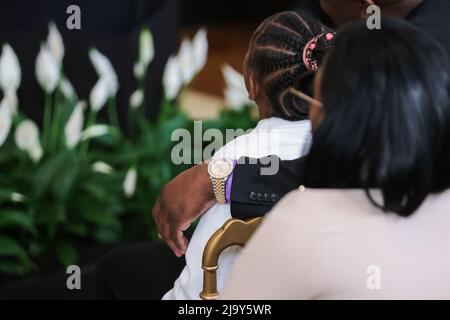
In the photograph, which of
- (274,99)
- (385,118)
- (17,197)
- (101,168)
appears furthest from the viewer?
(101,168)

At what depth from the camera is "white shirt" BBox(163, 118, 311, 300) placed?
4.21 feet

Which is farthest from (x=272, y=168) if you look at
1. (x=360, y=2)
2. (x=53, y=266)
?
(x=53, y=266)

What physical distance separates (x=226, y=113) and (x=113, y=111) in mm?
484

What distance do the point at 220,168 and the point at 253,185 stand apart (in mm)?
63

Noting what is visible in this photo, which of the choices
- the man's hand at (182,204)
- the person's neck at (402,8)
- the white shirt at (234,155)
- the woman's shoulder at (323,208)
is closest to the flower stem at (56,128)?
the man's hand at (182,204)

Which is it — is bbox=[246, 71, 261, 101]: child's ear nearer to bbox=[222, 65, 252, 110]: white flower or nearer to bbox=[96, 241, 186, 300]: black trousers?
bbox=[96, 241, 186, 300]: black trousers

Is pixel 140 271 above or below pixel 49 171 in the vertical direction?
below

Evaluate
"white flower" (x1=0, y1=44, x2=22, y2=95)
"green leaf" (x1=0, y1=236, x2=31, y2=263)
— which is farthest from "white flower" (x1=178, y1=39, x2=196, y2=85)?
"green leaf" (x1=0, y1=236, x2=31, y2=263)

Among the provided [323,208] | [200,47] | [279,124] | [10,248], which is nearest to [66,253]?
[10,248]

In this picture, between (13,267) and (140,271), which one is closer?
(140,271)

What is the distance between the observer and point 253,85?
1315 millimetres

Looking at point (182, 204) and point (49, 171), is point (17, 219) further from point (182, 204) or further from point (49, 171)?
point (182, 204)

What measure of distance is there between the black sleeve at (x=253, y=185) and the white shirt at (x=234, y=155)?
3 cm
